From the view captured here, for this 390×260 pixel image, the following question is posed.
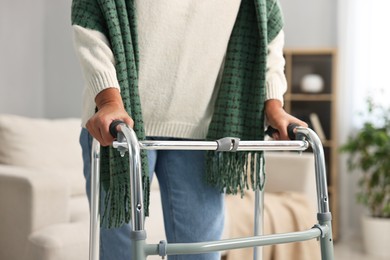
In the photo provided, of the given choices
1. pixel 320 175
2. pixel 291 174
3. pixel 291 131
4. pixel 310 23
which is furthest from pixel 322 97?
pixel 320 175

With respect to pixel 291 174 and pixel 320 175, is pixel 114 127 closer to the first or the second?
pixel 320 175

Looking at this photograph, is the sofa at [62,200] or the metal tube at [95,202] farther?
the sofa at [62,200]

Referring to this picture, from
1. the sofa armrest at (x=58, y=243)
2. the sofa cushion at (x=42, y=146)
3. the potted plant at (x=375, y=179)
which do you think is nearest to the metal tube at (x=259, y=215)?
the sofa armrest at (x=58, y=243)

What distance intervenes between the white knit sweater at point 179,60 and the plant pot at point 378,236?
106 inches

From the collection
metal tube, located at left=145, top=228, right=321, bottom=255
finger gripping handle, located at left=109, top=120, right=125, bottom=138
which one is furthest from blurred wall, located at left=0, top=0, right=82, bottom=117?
metal tube, located at left=145, top=228, right=321, bottom=255

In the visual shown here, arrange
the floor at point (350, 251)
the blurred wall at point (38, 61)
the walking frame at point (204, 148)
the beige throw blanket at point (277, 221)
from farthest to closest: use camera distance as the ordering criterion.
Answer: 1. the floor at point (350, 251)
2. the blurred wall at point (38, 61)
3. the beige throw blanket at point (277, 221)
4. the walking frame at point (204, 148)

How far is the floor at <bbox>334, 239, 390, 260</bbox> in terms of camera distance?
3777mm

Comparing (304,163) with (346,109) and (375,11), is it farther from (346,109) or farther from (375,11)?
(375,11)

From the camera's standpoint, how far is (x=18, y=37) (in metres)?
3.42

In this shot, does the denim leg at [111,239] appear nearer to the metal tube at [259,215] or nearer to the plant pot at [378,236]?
the metal tube at [259,215]

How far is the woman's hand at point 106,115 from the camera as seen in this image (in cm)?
112

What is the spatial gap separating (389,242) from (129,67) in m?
3.01

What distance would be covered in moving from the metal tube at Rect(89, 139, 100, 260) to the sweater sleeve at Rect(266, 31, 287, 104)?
15.1 inches

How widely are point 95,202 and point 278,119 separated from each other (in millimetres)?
429
